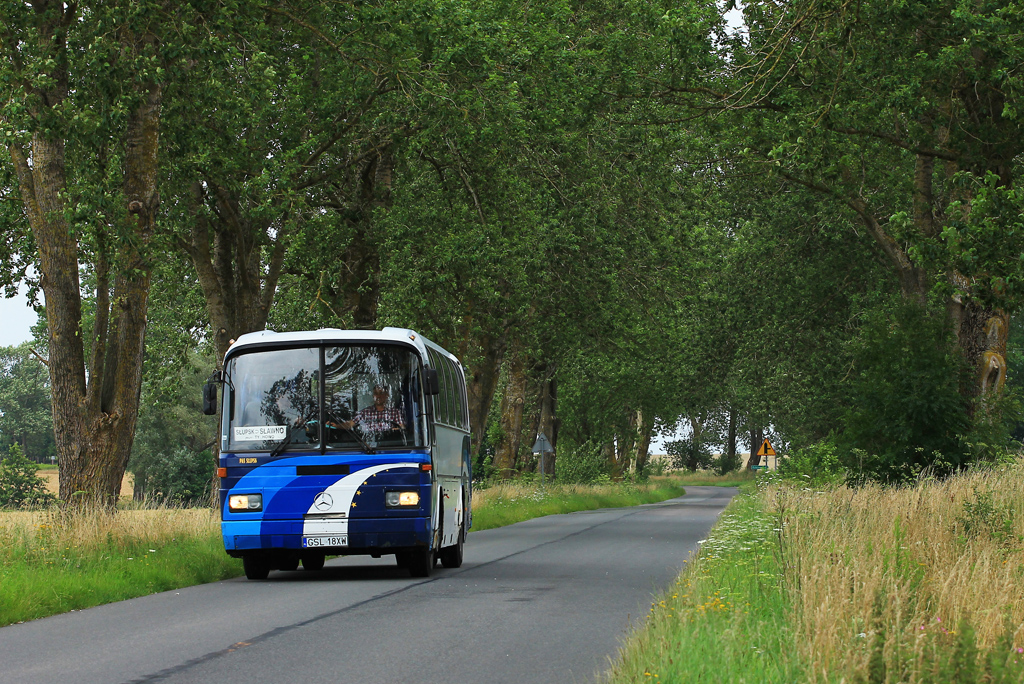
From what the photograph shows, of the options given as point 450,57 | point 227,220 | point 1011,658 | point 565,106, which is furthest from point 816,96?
point 1011,658

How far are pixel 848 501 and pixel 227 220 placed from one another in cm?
1454

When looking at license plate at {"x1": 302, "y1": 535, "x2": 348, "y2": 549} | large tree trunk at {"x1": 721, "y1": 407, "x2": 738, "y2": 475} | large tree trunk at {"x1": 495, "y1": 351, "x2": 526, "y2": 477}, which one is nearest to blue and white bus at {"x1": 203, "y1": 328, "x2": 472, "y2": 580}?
license plate at {"x1": 302, "y1": 535, "x2": 348, "y2": 549}

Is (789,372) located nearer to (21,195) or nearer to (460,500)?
(460,500)

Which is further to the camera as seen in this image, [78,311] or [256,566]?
[78,311]

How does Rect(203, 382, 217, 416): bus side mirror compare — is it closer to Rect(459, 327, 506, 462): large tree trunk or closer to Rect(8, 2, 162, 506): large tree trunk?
Rect(8, 2, 162, 506): large tree trunk

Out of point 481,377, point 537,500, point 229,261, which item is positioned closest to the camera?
point 229,261

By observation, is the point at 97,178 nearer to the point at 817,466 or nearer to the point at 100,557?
the point at 100,557

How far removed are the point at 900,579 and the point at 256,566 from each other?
31.6ft

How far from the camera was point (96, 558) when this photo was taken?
14.6 meters

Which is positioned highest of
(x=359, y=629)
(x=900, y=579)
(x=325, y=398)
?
(x=325, y=398)

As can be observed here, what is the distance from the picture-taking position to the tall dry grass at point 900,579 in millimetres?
6301

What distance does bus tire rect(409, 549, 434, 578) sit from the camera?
51.4 feet

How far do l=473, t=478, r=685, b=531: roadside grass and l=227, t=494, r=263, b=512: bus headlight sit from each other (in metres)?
13.7

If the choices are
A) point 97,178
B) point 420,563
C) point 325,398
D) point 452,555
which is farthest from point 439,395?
point 97,178
